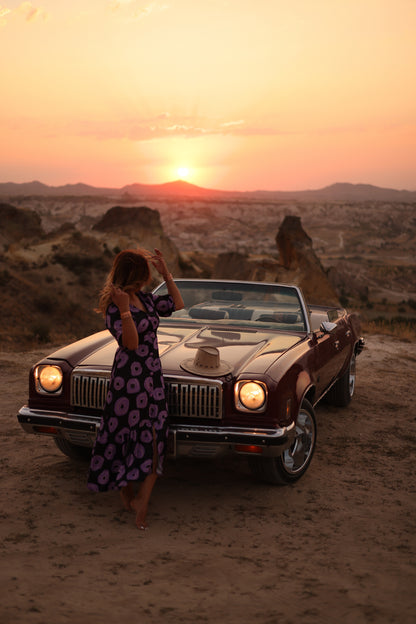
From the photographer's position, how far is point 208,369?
4070mm

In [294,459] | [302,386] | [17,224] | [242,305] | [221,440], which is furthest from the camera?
[17,224]

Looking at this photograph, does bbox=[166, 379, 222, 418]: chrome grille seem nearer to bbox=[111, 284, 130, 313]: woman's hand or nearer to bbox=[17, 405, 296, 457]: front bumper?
bbox=[17, 405, 296, 457]: front bumper

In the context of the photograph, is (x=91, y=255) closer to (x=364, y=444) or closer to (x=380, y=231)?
(x=364, y=444)

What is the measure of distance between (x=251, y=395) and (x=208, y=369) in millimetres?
342

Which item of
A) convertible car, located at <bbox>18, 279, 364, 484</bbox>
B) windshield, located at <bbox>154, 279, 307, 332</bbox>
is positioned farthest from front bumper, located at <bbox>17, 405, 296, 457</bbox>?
windshield, located at <bbox>154, 279, 307, 332</bbox>

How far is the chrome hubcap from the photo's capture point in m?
4.45

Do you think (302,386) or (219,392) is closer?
(219,392)

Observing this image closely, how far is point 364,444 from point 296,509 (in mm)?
1846

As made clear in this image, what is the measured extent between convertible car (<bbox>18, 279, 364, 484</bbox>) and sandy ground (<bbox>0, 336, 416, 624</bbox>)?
0.39 m

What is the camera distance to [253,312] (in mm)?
5652

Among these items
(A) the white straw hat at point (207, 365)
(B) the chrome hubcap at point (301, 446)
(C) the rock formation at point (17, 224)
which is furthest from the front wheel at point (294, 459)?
(C) the rock formation at point (17, 224)

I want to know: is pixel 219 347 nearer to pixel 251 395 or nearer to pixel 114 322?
pixel 251 395

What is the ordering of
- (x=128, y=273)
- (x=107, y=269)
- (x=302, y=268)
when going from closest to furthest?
1. (x=128, y=273)
2. (x=302, y=268)
3. (x=107, y=269)

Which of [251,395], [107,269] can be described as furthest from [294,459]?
[107,269]
